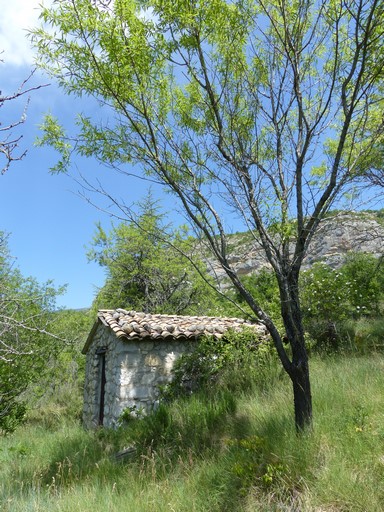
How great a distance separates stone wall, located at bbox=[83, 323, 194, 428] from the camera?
410 inches

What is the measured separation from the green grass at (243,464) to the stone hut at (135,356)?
2.74 metres

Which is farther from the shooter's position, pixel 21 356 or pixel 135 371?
pixel 21 356

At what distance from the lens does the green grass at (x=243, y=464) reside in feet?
13.2

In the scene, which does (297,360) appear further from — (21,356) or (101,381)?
(21,356)

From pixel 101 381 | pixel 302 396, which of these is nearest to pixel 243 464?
pixel 302 396

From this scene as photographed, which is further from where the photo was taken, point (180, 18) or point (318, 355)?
point (318, 355)

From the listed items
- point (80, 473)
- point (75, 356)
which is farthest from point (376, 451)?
point (75, 356)

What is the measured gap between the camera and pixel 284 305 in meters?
5.02

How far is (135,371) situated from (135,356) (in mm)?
386

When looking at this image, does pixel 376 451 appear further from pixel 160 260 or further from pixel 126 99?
pixel 160 260

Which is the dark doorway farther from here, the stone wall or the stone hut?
the stone wall

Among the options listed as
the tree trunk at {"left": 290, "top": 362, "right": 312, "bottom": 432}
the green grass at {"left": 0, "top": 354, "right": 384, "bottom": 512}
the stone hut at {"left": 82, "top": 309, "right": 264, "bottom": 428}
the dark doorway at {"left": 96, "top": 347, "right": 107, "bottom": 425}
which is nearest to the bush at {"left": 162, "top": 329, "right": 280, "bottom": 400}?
the stone hut at {"left": 82, "top": 309, "right": 264, "bottom": 428}

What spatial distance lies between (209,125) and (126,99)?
48.3 inches

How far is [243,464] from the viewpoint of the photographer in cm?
467
